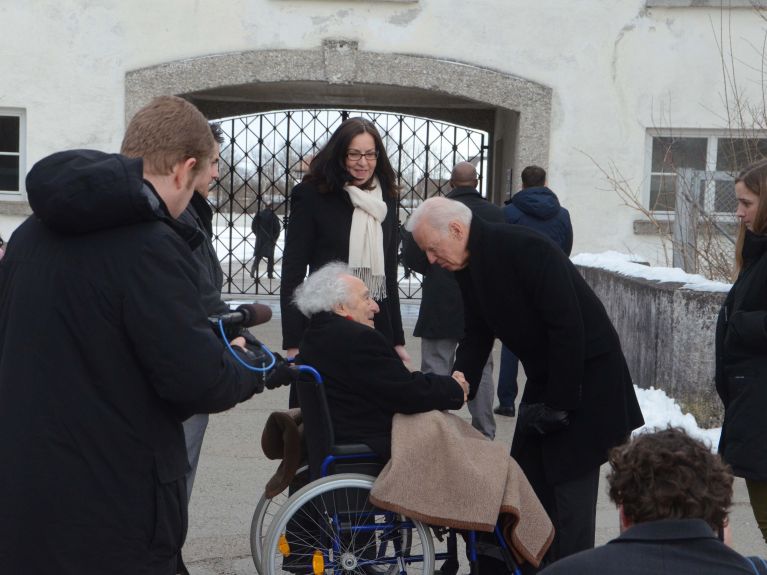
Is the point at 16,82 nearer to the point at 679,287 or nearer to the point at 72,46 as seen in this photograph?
the point at 72,46

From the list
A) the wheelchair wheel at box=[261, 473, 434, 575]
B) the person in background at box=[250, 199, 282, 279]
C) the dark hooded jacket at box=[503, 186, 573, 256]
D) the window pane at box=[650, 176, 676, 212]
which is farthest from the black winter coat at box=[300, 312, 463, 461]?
the person in background at box=[250, 199, 282, 279]

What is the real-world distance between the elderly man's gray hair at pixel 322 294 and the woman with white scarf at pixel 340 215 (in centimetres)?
86

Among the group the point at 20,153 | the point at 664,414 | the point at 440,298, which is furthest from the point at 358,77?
the point at 664,414

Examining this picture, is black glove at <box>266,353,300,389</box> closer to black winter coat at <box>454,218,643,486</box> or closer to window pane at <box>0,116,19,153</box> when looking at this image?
black winter coat at <box>454,218,643,486</box>

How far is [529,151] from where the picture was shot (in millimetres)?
12898

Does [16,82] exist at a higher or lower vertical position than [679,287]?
higher

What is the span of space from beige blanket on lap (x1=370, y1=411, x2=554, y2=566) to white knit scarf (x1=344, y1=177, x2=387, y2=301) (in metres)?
1.46

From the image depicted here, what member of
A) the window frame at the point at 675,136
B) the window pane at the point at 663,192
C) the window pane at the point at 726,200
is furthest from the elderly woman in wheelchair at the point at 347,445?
the window pane at the point at 663,192

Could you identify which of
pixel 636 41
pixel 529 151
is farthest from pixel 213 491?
pixel 636 41

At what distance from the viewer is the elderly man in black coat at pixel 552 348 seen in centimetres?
425

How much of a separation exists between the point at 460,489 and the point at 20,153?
10289 millimetres

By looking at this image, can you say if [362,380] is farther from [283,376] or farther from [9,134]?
[9,134]

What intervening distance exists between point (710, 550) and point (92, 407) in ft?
4.52

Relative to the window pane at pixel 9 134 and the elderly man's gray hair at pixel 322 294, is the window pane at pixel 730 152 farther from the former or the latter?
the elderly man's gray hair at pixel 322 294
